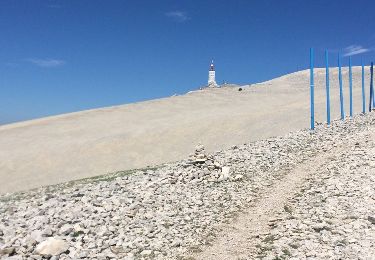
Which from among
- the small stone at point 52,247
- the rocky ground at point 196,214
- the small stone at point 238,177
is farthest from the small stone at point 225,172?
the small stone at point 52,247

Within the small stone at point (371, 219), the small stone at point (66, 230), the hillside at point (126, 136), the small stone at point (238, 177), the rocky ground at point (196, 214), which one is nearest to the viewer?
the rocky ground at point (196, 214)

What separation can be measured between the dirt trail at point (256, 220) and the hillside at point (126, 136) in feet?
71.4

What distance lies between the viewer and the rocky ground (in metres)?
12.0

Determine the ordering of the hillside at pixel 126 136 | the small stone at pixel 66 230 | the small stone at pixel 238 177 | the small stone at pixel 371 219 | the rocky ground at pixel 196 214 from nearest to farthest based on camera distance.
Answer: the rocky ground at pixel 196 214 → the small stone at pixel 371 219 → the small stone at pixel 66 230 → the small stone at pixel 238 177 → the hillside at pixel 126 136

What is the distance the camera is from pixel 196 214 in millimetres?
14859

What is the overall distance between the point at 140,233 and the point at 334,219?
549cm

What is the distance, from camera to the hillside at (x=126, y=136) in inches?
1598

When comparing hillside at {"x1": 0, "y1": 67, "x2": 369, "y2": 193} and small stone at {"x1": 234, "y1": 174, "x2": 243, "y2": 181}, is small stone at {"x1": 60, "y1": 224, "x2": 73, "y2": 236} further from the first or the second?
hillside at {"x1": 0, "y1": 67, "x2": 369, "y2": 193}

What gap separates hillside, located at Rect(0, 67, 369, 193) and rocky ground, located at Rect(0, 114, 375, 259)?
20234 mm

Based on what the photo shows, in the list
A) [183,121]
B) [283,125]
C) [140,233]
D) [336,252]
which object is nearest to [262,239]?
[336,252]

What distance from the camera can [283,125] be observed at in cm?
4431

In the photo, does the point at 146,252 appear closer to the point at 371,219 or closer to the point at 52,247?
the point at 52,247

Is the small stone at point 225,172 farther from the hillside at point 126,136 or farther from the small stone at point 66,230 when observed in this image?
the hillside at point 126,136

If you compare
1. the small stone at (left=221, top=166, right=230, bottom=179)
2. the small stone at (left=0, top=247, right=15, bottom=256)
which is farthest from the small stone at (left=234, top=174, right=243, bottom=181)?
the small stone at (left=0, top=247, right=15, bottom=256)
